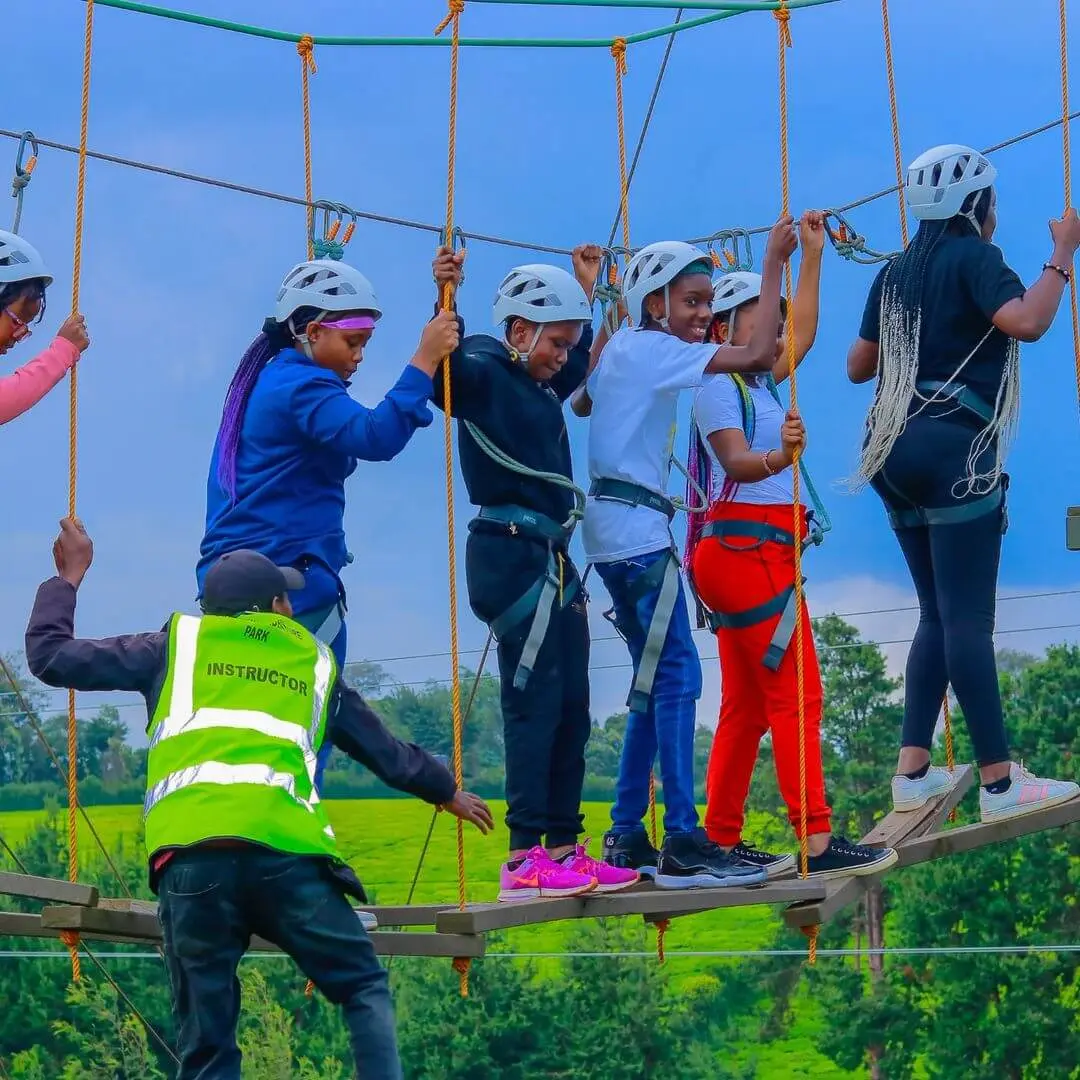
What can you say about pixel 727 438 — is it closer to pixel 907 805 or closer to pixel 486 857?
pixel 907 805

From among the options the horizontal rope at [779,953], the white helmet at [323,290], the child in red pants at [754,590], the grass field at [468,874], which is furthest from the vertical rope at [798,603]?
the grass field at [468,874]

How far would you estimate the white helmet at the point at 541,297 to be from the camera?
5258 millimetres

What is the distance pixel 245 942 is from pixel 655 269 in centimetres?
212

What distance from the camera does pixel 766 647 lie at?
531cm

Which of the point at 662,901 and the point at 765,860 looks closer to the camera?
the point at 662,901

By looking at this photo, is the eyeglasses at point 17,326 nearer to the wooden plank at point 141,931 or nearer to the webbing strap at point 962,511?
the wooden plank at point 141,931

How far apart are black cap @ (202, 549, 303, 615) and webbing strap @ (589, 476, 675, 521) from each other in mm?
1348

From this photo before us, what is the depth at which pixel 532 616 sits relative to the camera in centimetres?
519

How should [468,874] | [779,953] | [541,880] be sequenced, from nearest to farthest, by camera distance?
1. [541,880]
2. [779,953]
3. [468,874]

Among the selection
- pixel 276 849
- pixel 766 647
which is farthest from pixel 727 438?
pixel 276 849

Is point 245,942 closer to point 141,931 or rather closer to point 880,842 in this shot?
point 141,931

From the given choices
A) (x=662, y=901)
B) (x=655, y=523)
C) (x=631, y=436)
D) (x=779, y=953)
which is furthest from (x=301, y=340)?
(x=779, y=953)

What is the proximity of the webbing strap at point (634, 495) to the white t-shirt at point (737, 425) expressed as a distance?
0.55 feet

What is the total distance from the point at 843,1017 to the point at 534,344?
27.4m
